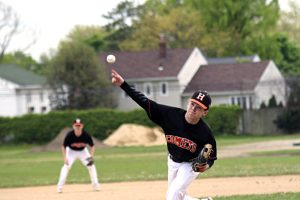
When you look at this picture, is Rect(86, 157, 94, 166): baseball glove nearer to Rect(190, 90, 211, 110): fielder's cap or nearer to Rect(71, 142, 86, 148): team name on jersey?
Rect(71, 142, 86, 148): team name on jersey

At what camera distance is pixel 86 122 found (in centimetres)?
4753

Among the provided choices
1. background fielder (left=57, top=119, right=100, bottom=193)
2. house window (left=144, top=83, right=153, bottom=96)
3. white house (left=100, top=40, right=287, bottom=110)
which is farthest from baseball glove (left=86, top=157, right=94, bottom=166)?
house window (left=144, top=83, right=153, bottom=96)

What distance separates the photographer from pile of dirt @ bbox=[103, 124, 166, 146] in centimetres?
4331

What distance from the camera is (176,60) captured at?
61688mm

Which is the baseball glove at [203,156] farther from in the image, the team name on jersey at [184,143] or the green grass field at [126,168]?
the green grass field at [126,168]

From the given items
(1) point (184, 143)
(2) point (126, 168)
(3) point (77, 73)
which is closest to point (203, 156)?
(1) point (184, 143)

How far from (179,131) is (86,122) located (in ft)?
122

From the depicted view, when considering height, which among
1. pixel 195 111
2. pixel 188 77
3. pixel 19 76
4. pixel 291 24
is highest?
pixel 291 24

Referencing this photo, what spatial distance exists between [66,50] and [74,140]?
40.7 metres

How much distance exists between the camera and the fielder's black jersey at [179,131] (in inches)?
412

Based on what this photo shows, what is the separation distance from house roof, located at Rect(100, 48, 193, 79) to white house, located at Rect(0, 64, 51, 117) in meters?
7.60

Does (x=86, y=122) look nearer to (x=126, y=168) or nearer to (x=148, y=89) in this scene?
(x=148, y=89)

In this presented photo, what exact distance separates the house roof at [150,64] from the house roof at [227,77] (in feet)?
5.84

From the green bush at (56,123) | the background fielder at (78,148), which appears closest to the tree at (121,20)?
the green bush at (56,123)
